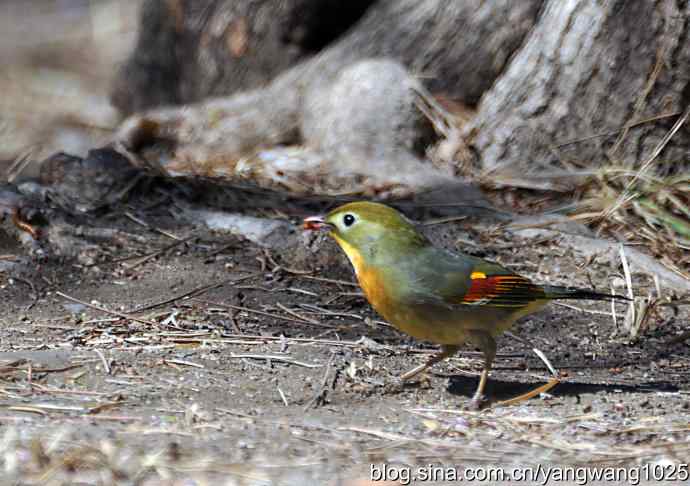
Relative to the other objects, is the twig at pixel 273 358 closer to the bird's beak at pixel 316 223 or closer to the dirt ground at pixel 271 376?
the dirt ground at pixel 271 376

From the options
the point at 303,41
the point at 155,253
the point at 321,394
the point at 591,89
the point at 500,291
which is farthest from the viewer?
the point at 303,41

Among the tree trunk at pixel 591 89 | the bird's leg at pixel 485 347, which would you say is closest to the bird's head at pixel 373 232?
the bird's leg at pixel 485 347

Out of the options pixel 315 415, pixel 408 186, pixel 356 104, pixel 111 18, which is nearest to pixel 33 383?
pixel 315 415

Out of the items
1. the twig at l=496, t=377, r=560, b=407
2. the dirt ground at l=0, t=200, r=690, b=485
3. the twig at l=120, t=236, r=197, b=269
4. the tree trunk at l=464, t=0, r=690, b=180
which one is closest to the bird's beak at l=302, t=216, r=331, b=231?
the dirt ground at l=0, t=200, r=690, b=485

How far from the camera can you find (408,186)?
21.9ft

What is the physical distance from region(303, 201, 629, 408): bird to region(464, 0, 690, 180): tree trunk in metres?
2.45

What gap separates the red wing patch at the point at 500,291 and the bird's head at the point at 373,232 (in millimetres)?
294

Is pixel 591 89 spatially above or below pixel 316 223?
above

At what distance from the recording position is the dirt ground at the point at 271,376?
320cm

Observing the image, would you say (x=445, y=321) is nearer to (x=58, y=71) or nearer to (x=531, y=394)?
(x=531, y=394)

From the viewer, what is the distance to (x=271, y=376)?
163 inches

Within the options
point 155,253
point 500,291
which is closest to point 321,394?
point 500,291

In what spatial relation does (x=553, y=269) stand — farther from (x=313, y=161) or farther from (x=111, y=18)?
(x=111, y=18)

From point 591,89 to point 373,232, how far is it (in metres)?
2.92
